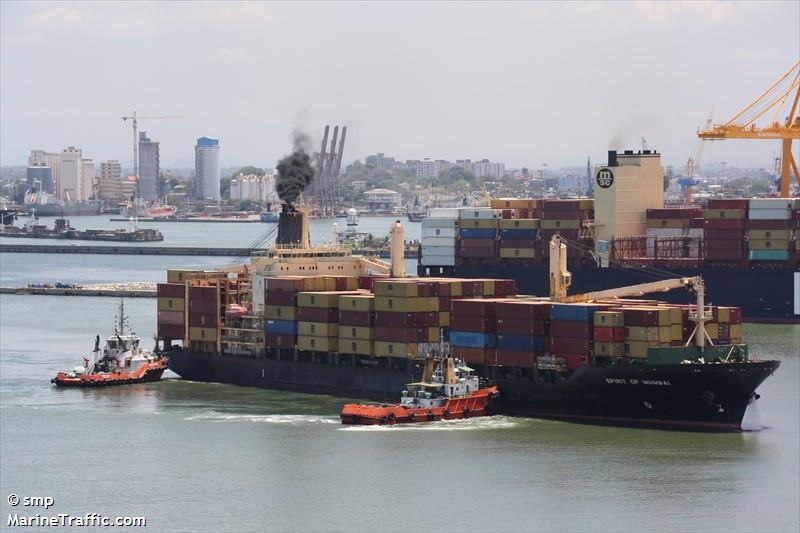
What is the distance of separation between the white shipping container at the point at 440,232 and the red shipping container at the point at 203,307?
25117 millimetres

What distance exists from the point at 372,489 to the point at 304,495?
56.2 inches

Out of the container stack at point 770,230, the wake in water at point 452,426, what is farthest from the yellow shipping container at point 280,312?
the container stack at point 770,230

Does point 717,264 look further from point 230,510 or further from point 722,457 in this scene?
point 230,510

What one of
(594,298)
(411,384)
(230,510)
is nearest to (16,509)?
(230,510)

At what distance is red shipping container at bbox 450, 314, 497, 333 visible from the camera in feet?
152

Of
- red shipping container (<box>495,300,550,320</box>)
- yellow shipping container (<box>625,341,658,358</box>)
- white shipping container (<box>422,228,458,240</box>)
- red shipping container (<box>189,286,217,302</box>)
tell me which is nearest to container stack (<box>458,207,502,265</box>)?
white shipping container (<box>422,228,458,240</box>)

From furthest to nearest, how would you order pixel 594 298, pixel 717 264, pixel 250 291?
pixel 717 264 < pixel 250 291 < pixel 594 298

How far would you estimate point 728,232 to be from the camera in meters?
73.5

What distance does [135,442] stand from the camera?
141ft

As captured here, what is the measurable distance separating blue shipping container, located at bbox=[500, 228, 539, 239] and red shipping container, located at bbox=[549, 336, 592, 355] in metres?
31.6

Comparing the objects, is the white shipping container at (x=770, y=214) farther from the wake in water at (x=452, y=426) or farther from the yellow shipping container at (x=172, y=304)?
the wake in water at (x=452, y=426)

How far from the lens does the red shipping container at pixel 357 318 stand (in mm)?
48897

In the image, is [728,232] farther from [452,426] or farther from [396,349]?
[452,426]

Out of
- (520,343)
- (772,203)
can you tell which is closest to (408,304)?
(520,343)
